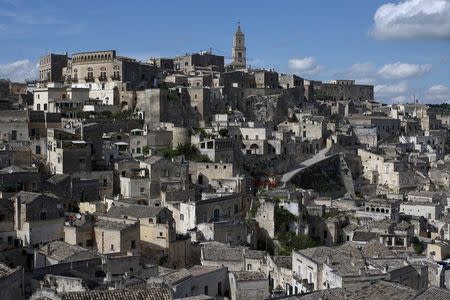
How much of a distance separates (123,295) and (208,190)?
903 inches

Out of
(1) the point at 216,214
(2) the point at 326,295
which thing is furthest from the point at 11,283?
(1) the point at 216,214

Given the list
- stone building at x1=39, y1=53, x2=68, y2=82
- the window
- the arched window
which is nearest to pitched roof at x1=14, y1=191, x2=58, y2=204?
the window

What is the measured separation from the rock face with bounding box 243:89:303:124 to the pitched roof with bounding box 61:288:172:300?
4315 centimetres

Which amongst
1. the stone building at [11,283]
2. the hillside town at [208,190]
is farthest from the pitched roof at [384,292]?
the stone building at [11,283]

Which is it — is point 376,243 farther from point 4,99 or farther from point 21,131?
point 4,99

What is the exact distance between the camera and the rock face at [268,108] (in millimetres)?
63094

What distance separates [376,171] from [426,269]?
29058mm

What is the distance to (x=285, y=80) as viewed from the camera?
74438 mm

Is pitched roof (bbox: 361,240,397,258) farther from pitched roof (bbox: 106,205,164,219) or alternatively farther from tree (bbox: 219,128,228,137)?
tree (bbox: 219,128,228,137)

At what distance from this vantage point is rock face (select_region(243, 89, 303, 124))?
63.1 meters

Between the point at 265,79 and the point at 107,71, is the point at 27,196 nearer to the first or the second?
the point at 107,71

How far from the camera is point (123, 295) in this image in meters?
19.0

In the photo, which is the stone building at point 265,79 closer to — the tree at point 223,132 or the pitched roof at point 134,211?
the tree at point 223,132

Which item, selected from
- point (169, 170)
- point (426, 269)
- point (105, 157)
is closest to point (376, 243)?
point (426, 269)
